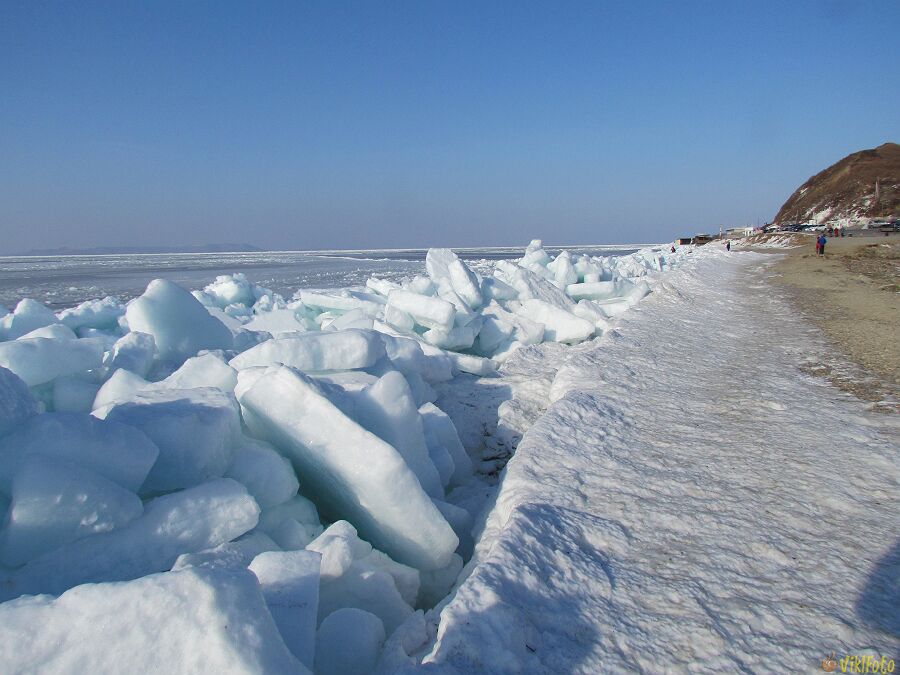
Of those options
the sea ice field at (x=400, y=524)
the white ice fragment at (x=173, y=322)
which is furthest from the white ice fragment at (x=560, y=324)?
the white ice fragment at (x=173, y=322)

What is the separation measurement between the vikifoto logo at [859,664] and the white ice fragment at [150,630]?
1.11 meters

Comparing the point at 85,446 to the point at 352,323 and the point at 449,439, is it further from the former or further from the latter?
the point at 352,323

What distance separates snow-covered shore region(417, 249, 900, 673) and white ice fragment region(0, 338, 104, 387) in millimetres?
1816

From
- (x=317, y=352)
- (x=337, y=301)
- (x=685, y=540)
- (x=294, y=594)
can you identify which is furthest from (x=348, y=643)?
(x=337, y=301)

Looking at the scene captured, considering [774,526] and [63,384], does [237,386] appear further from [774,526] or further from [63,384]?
[774,526]

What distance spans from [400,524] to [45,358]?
1590 mm

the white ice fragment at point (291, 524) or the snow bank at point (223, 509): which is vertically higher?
the snow bank at point (223, 509)

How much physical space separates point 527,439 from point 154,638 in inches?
63.5

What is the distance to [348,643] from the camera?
1.27m

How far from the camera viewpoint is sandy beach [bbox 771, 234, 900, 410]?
3.33 m

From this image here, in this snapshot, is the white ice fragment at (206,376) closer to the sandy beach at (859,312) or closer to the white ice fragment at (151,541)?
the white ice fragment at (151,541)

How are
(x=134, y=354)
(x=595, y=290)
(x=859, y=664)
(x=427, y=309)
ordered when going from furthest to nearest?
(x=595, y=290) → (x=427, y=309) → (x=134, y=354) → (x=859, y=664)

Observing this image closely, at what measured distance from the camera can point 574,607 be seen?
135 cm

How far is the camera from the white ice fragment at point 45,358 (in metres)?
2.03
